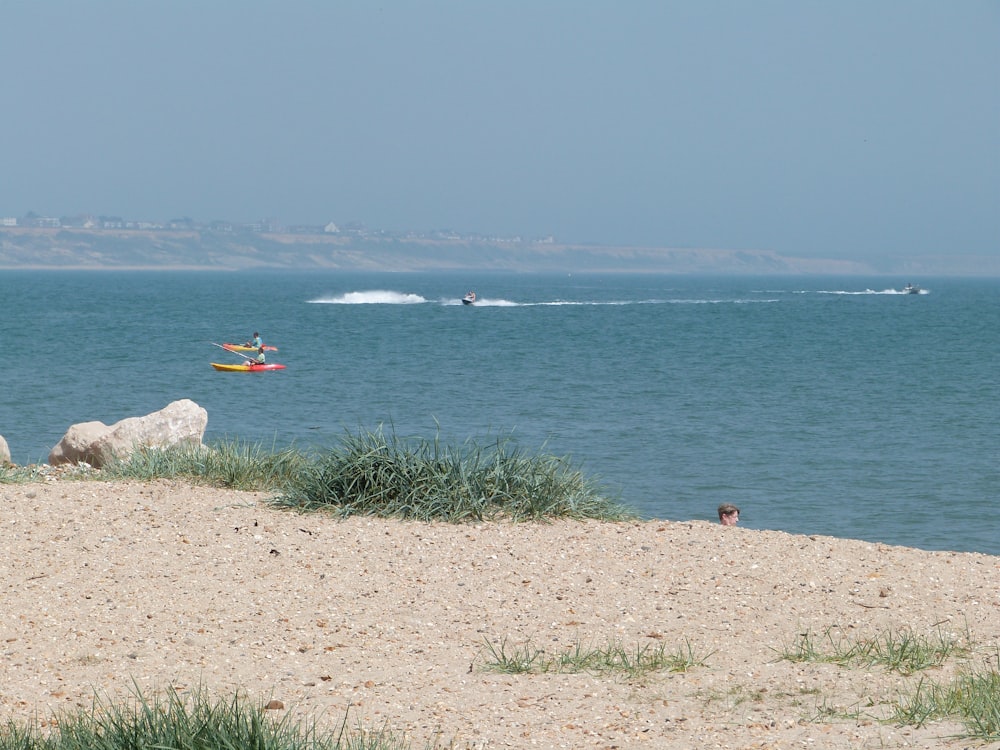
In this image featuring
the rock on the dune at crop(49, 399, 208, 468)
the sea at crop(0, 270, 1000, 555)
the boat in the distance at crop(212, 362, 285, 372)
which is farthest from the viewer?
the boat in the distance at crop(212, 362, 285, 372)

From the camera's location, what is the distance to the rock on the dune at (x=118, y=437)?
1341 centimetres

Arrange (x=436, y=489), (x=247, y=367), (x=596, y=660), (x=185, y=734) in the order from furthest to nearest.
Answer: (x=247, y=367)
(x=436, y=489)
(x=596, y=660)
(x=185, y=734)

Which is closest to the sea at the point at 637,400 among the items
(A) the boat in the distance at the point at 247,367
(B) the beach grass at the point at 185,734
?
(A) the boat in the distance at the point at 247,367

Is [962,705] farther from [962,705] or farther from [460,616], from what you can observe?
[460,616]

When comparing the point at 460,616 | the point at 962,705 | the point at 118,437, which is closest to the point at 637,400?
the point at 118,437

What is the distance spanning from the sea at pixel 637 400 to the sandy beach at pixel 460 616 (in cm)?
222

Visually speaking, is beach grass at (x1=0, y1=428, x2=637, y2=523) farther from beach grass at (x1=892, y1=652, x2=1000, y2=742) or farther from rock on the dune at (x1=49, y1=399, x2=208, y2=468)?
beach grass at (x1=892, y1=652, x2=1000, y2=742)

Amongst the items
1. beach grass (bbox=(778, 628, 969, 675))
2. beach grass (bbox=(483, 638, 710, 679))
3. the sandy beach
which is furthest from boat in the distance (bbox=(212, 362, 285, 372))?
beach grass (bbox=(778, 628, 969, 675))

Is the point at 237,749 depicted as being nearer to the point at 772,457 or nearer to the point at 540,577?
the point at 540,577

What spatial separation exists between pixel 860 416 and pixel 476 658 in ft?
68.4

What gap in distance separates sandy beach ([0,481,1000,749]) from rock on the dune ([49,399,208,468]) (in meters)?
3.45

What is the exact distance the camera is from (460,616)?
7078 millimetres

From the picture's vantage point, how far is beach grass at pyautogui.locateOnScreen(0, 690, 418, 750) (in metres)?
4.60

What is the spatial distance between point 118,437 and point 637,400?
16.2 m
